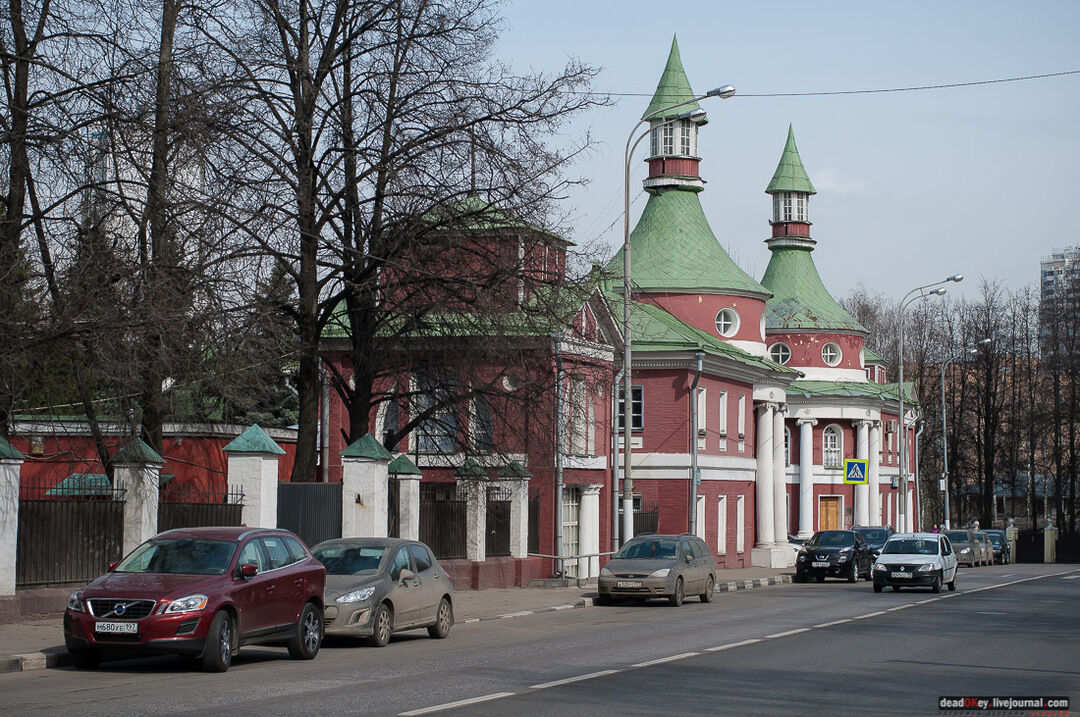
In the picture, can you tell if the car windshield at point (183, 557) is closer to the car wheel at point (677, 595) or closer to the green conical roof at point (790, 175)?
the car wheel at point (677, 595)

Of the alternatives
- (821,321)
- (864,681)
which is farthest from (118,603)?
(821,321)

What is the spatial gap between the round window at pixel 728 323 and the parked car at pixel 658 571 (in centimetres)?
2600

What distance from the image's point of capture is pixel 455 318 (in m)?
26.3

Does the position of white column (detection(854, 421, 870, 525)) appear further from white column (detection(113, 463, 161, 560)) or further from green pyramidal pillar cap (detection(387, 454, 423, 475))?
white column (detection(113, 463, 161, 560))

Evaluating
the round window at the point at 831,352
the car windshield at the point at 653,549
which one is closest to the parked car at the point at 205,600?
the car windshield at the point at 653,549

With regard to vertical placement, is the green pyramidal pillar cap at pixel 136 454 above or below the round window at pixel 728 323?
below

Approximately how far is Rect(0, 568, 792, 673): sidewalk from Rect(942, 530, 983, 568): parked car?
49.2 ft

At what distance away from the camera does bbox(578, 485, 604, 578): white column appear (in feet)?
122

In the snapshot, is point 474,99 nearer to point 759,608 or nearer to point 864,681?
point 759,608

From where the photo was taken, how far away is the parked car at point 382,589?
17469mm

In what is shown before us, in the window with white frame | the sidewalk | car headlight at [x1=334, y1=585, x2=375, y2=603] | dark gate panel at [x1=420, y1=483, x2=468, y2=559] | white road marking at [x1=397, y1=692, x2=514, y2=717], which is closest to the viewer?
white road marking at [x1=397, y1=692, x2=514, y2=717]

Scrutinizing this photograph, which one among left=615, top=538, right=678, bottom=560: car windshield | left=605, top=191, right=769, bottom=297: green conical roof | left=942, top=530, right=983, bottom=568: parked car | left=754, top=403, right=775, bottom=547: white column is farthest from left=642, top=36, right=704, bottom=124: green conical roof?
left=615, top=538, right=678, bottom=560: car windshield

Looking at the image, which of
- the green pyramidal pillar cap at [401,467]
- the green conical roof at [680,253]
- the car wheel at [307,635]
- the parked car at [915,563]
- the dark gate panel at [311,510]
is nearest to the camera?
the car wheel at [307,635]

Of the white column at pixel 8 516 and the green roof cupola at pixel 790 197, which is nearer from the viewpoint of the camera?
the white column at pixel 8 516
